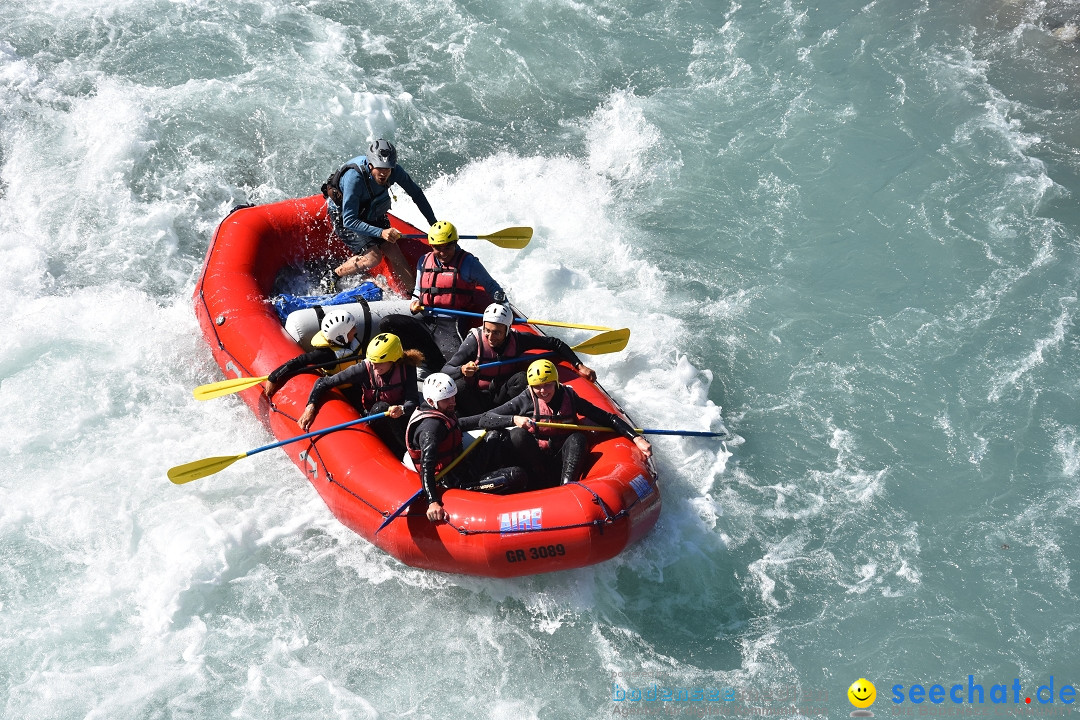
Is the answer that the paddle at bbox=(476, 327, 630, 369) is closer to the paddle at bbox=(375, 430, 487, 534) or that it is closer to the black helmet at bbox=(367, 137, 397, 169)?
the paddle at bbox=(375, 430, 487, 534)

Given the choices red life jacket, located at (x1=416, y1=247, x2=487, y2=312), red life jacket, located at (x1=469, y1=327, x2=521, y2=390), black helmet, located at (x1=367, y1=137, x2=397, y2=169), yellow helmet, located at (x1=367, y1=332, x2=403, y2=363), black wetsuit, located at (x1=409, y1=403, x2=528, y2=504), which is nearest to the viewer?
black wetsuit, located at (x1=409, y1=403, x2=528, y2=504)

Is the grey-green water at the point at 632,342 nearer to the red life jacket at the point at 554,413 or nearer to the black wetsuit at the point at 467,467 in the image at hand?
the black wetsuit at the point at 467,467

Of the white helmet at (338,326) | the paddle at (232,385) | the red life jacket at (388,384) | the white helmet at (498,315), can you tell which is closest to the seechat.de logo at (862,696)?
the white helmet at (498,315)

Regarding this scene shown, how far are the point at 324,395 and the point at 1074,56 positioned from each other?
35.7ft

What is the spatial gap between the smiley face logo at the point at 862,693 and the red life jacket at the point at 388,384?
12.3ft

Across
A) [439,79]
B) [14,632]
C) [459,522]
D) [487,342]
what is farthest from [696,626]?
[439,79]

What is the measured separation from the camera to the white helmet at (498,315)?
6941mm

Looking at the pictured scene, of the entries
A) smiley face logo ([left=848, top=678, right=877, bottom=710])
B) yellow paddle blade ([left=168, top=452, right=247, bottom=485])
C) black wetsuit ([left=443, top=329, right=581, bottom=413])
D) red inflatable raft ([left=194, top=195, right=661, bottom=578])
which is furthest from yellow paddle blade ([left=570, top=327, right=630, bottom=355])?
smiley face logo ([left=848, top=678, right=877, bottom=710])

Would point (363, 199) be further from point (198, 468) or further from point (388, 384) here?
point (198, 468)

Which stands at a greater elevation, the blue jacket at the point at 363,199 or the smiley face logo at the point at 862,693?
the blue jacket at the point at 363,199

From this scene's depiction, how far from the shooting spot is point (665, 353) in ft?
28.1

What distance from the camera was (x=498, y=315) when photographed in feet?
22.8

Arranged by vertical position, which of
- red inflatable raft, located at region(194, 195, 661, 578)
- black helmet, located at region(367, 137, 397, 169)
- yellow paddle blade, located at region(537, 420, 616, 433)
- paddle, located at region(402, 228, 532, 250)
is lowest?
red inflatable raft, located at region(194, 195, 661, 578)

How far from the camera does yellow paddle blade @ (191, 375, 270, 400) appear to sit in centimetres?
707
